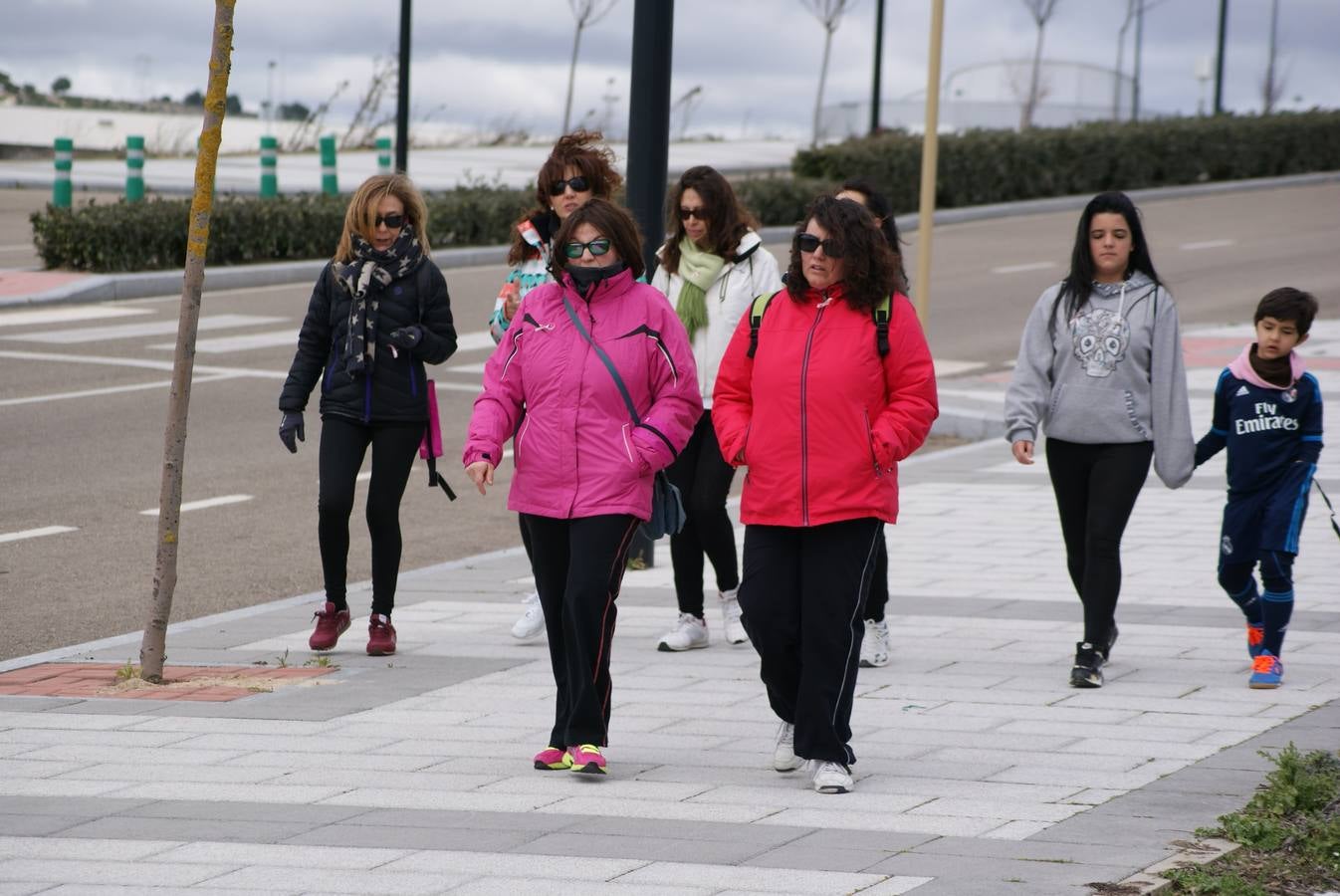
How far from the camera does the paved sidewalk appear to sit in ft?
15.8

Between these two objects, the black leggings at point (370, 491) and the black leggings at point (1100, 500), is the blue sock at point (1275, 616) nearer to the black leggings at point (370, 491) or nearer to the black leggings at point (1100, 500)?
the black leggings at point (1100, 500)

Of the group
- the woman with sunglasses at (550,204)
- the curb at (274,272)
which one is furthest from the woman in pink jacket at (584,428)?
the curb at (274,272)

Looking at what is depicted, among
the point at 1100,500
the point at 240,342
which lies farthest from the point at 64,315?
the point at 1100,500

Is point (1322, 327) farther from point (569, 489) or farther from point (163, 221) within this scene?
point (569, 489)

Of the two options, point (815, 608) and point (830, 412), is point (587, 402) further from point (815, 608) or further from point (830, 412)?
point (815, 608)

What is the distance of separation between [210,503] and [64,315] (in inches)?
340

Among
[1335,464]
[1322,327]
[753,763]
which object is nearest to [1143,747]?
[753,763]

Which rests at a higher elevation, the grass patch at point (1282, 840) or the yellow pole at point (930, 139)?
the yellow pole at point (930, 139)

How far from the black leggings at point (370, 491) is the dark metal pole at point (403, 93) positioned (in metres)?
16.8

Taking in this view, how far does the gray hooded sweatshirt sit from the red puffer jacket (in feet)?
4.98

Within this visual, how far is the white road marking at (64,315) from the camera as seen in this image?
18.5 metres

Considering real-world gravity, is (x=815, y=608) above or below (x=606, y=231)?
below

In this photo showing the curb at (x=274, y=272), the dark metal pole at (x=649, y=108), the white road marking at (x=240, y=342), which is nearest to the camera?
the dark metal pole at (x=649, y=108)

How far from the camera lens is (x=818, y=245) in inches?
220
